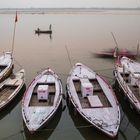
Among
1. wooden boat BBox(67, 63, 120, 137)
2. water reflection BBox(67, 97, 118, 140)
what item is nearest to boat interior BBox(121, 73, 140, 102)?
wooden boat BBox(67, 63, 120, 137)

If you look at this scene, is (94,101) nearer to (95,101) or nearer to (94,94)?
(95,101)

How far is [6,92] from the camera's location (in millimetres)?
19578

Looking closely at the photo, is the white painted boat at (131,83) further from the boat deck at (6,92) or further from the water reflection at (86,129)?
the boat deck at (6,92)

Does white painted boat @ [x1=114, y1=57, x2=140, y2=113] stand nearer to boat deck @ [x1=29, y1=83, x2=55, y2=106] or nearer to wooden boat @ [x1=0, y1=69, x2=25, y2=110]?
boat deck @ [x1=29, y1=83, x2=55, y2=106]

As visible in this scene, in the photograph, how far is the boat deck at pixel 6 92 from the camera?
18597 millimetres

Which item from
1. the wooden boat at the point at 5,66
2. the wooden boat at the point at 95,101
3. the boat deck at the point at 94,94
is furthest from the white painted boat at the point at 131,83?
the wooden boat at the point at 5,66

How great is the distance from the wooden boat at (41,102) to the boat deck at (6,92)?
5.07 feet

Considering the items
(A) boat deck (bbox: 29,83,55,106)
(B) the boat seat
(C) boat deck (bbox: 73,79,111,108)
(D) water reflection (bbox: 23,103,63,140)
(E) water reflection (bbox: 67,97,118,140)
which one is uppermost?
(B) the boat seat

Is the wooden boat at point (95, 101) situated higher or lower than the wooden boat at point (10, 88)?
higher

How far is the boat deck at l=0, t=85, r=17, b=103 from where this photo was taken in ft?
61.0

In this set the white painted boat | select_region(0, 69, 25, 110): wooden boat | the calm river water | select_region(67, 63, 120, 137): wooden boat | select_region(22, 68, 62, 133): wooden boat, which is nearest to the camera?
select_region(67, 63, 120, 137): wooden boat

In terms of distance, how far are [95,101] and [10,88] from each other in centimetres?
650

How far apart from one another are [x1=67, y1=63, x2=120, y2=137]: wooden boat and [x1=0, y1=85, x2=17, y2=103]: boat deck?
392 cm

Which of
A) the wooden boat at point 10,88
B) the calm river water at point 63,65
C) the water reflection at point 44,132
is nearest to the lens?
the water reflection at point 44,132
